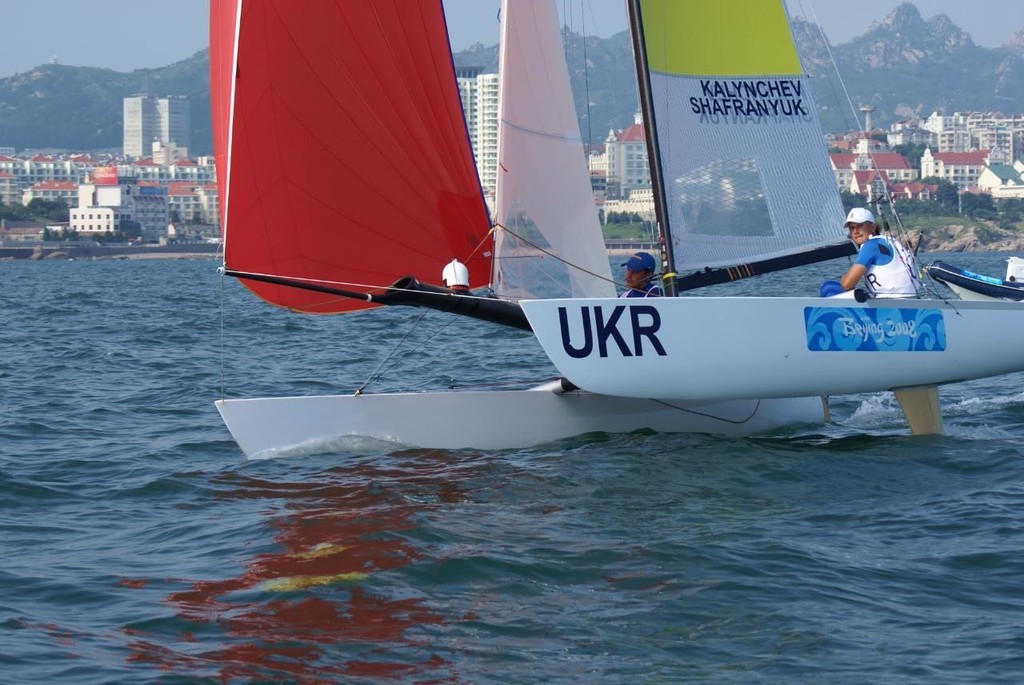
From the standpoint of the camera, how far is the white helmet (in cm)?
708

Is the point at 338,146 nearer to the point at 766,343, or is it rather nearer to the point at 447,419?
the point at 447,419

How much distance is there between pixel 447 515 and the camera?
19.8ft

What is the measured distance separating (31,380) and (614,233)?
6583cm

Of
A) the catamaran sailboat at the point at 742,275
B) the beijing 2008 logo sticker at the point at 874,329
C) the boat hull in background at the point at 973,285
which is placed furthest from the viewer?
the boat hull in background at the point at 973,285

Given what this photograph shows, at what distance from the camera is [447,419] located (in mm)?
7547

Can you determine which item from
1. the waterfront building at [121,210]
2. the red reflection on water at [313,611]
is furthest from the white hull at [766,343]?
the waterfront building at [121,210]

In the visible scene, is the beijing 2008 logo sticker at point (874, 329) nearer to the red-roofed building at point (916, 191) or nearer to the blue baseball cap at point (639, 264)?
the blue baseball cap at point (639, 264)

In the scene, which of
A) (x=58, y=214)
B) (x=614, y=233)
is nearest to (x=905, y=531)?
(x=614, y=233)

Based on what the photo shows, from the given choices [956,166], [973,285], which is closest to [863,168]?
[956,166]

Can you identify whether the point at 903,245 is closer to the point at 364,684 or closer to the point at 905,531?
the point at 905,531

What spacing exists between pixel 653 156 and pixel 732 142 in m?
0.48

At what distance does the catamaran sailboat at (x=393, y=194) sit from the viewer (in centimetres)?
680

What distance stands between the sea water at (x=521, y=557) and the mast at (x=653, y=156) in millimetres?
934

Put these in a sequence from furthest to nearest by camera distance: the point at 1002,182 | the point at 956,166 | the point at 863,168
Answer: the point at 956,166, the point at 1002,182, the point at 863,168
